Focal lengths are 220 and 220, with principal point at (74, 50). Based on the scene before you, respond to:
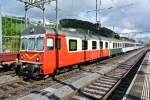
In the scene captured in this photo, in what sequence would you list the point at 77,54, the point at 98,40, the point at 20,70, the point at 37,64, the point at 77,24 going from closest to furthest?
the point at 37,64, the point at 20,70, the point at 77,54, the point at 98,40, the point at 77,24

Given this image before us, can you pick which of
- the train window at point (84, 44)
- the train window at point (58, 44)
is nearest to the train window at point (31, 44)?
the train window at point (58, 44)

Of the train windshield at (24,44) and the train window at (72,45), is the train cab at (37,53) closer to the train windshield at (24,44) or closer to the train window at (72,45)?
the train windshield at (24,44)

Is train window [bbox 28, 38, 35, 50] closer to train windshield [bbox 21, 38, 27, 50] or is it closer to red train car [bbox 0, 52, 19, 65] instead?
train windshield [bbox 21, 38, 27, 50]

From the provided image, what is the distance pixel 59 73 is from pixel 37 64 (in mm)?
2816

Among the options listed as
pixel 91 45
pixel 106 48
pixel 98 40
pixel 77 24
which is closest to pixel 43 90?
pixel 91 45

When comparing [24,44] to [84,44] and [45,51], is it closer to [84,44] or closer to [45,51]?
[45,51]

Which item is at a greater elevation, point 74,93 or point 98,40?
point 98,40

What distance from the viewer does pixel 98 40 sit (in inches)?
864

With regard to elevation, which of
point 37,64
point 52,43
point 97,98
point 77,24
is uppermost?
point 77,24

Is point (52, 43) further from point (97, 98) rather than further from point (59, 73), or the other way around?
point (97, 98)

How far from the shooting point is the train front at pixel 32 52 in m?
12.2

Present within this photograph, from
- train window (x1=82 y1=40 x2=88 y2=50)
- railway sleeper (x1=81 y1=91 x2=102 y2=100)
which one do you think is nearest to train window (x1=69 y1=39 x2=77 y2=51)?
train window (x1=82 y1=40 x2=88 y2=50)

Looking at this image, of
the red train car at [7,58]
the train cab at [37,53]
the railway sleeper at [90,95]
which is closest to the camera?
the railway sleeper at [90,95]

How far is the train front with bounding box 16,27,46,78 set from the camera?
481 inches
